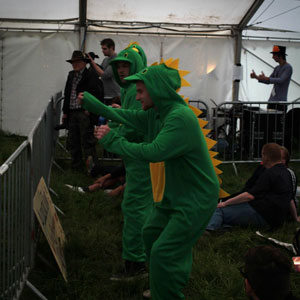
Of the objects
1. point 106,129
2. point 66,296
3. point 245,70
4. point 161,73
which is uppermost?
point 245,70

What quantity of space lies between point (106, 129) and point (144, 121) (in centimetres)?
49

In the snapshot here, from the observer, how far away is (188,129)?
3.05 meters

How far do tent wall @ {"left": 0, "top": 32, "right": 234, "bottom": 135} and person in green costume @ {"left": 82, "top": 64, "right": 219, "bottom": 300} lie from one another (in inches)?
339

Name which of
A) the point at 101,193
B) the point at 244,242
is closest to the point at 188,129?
the point at 244,242

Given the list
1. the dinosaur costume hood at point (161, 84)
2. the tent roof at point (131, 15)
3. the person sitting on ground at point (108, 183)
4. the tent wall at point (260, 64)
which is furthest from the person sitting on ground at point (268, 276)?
the tent wall at point (260, 64)

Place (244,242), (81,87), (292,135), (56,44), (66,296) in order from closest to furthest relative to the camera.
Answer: (66,296) < (244,242) < (81,87) < (292,135) < (56,44)

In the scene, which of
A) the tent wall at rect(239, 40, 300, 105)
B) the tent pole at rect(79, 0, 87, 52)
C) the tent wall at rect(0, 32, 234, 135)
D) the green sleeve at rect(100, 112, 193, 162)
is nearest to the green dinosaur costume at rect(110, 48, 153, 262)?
the green sleeve at rect(100, 112, 193, 162)

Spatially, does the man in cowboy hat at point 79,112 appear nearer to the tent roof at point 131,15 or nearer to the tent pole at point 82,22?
the tent pole at point 82,22

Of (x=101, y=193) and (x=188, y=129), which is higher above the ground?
(x=188, y=129)

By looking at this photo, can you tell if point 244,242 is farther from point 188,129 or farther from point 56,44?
point 56,44

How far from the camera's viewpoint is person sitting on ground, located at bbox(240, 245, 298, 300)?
2.20 meters

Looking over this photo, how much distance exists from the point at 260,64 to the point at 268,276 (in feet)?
34.4

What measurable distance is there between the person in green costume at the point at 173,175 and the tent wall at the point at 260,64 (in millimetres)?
9174

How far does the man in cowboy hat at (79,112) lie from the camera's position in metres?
8.14
